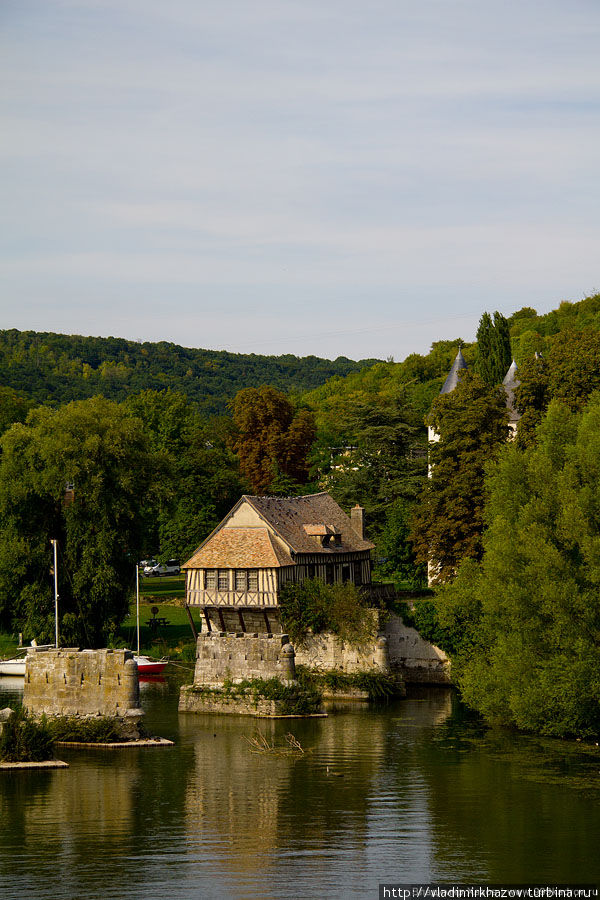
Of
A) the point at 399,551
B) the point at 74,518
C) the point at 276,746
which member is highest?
the point at 74,518

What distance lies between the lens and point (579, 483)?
116 ft

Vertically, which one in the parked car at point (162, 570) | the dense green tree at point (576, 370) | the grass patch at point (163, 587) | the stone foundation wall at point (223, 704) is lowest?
the stone foundation wall at point (223, 704)

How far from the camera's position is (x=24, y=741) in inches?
1182

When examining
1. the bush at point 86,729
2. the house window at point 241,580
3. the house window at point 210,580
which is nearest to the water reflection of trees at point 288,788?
the bush at point 86,729

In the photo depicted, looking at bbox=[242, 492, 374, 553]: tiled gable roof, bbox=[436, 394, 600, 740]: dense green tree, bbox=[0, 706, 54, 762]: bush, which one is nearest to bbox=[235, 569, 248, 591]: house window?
bbox=[242, 492, 374, 553]: tiled gable roof

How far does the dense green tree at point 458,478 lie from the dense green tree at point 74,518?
1142 cm

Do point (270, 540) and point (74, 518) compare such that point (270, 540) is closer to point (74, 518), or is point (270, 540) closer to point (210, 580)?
point (210, 580)

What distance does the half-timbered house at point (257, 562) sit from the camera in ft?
141

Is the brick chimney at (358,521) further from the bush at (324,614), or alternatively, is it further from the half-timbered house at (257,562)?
the bush at (324,614)

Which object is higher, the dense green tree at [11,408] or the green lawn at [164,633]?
the dense green tree at [11,408]

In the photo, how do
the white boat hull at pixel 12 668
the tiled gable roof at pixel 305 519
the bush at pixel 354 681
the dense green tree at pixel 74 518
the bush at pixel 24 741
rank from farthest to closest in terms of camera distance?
1. the white boat hull at pixel 12 668
2. the dense green tree at pixel 74 518
3. the tiled gable roof at pixel 305 519
4. the bush at pixel 354 681
5. the bush at pixel 24 741

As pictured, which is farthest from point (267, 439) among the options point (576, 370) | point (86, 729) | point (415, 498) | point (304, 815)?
point (304, 815)

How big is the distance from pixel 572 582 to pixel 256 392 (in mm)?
42373

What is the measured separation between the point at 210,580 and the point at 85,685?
12098mm
